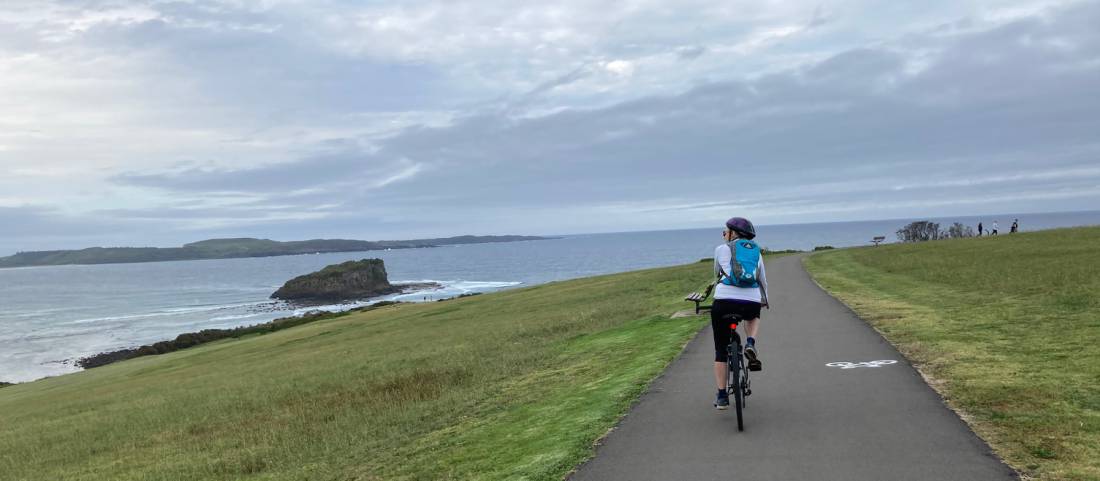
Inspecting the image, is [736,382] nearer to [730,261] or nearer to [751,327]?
[751,327]

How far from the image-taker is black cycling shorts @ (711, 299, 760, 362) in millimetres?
9125

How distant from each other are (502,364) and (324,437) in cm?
611

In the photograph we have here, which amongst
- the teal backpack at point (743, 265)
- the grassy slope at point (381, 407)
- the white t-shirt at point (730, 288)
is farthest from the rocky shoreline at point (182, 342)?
the teal backpack at point (743, 265)

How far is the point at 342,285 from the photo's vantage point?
137 m

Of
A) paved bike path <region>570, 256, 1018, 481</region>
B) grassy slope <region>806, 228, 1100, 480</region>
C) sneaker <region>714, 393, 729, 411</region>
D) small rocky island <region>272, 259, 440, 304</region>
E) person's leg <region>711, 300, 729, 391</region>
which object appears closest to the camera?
paved bike path <region>570, 256, 1018, 481</region>

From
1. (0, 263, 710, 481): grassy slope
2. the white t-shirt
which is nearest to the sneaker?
the white t-shirt

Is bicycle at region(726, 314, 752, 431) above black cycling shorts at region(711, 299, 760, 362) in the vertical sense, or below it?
below

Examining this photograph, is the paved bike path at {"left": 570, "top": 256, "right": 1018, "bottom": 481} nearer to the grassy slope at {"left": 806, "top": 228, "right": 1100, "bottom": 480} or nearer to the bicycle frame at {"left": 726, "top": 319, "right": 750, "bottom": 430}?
the bicycle frame at {"left": 726, "top": 319, "right": 750, "bottom": 430}

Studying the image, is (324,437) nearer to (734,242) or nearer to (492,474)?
(492,474)

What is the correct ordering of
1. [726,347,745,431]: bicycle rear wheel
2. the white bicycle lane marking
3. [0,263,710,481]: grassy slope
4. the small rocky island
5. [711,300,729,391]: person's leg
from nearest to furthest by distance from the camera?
[726,347,745,431]: bicycle rear wheel, [711,300,729,391]: person's leg, [0,263,710,481]: grassy slope, the white bicycle lane marking, the small rocky island

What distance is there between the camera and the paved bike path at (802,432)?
7148 millimetres

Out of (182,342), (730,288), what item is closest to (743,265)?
(730,288)

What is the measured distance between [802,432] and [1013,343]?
7743mm

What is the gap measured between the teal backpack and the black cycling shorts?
0.25 m
